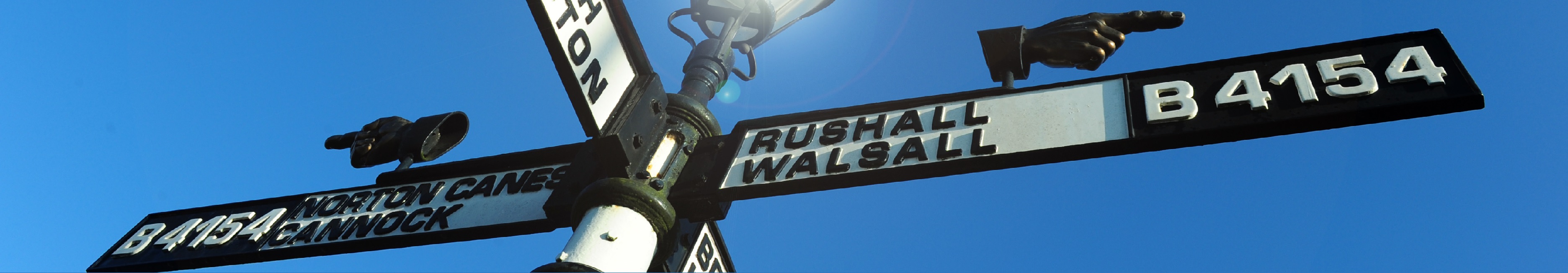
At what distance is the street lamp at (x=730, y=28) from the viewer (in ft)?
19.7

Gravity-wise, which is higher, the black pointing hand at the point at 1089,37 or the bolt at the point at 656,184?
the black pointing hand at the point at 1089,37

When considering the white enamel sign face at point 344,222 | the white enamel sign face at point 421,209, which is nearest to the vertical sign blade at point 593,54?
the white enamel sign face at point 344,222

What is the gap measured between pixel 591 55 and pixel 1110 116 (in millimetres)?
2016

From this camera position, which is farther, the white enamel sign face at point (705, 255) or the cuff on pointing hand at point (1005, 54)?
the cuff on pointing hand at point (1005, 54)

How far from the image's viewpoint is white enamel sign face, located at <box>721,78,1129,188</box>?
4.20 meters

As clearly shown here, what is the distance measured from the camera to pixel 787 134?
15.4 ft

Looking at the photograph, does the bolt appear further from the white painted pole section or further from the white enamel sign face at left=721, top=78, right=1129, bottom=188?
the white enamel sign face at left=721, top=78, right=1129, bottom=188

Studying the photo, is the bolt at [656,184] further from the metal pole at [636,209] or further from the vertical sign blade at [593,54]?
the vertical sign blade at [593,54]

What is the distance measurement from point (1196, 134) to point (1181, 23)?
78 cm

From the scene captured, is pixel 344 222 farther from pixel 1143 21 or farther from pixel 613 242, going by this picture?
pixel 1143 21

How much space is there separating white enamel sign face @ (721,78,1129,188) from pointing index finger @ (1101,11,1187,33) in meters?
0.43

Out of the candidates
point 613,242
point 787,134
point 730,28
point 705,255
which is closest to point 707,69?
point 730,28

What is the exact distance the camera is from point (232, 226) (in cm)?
552

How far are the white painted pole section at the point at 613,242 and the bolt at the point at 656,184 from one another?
17 centimetres
